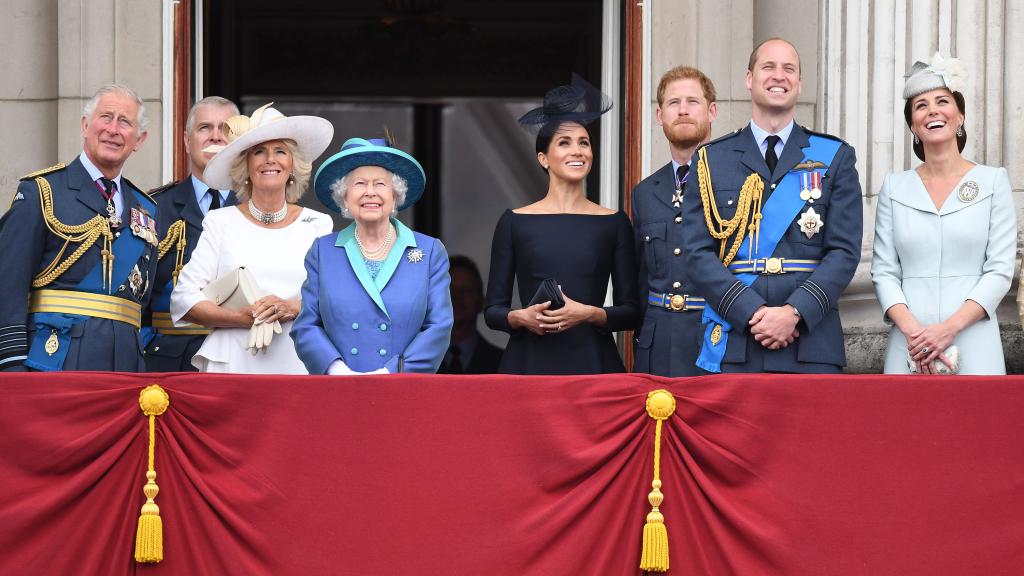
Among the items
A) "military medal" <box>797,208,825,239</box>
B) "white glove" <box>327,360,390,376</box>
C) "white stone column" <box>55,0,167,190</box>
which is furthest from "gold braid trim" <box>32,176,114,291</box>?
"military medal" <box>797,208,825,239</box>

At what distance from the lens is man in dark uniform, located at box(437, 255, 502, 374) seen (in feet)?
28.6

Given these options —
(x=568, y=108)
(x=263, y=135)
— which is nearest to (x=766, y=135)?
(x=568, y=108)

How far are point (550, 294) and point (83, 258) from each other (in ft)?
5.34

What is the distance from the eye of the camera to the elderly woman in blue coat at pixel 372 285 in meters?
5.38

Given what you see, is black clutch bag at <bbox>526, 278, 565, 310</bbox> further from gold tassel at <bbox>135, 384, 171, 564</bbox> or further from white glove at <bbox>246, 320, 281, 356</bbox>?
gold tassel at <bbox>135, 384, 171, 564</bbox>

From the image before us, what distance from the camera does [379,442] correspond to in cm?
485

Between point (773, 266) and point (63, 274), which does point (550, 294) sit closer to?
point (773, 266)

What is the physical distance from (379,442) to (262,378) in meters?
0.40

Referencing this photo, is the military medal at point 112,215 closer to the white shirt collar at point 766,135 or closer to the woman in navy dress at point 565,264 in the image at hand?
the woman in navy dress at point 565,264

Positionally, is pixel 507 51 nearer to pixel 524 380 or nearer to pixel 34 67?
pixel 34 67

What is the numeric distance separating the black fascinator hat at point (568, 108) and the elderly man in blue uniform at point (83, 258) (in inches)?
58.6

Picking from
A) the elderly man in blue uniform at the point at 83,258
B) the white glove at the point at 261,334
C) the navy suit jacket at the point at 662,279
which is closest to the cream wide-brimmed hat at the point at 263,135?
the elderly man in blue uniform at the point at 83,258

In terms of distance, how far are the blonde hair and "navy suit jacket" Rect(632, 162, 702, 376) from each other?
1.26 m

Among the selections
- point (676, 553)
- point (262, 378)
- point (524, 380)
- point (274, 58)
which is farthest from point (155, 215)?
point (274, 58)
